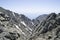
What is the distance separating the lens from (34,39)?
71.3 meters

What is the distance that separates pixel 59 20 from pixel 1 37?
41.5 meters

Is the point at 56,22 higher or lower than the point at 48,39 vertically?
higher

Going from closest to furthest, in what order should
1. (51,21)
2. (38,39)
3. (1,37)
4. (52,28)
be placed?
1. (1,37)
2. (38,39)
3. (52,28)
4. (51,21)

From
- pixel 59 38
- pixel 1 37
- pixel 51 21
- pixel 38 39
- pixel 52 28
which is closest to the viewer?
pixel 59 38

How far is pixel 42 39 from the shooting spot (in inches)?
2569

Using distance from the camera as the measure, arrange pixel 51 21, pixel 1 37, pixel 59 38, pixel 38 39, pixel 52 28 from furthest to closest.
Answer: pixel 51 21, pixel 52 28, pixel 38 39, pixel 1 37, pixel 59 38

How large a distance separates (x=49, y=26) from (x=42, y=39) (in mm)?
13495

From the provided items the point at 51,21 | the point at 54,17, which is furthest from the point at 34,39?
the point at 54,17

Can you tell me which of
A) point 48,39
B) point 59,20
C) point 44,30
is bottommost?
point 48,39

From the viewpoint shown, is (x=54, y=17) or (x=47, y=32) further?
(x=54, y=17)

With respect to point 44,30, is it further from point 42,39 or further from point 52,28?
point 42,39

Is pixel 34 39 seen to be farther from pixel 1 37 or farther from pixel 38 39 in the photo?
pixel 1 37

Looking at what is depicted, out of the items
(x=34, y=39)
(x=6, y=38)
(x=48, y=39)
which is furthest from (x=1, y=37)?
(x=48, y=39)

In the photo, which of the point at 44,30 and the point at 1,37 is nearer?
the point at 1,37
